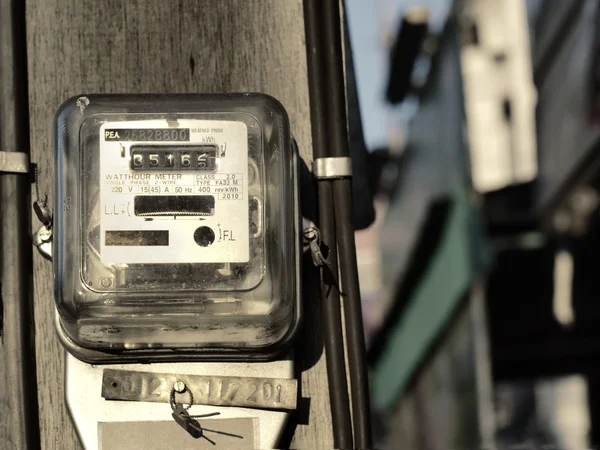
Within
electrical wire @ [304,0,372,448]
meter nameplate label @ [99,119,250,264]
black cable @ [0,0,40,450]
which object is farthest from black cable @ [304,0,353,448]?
black cable @ [0,0,40,450]

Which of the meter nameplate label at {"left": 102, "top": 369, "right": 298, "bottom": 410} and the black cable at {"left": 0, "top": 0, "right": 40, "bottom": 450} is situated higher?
the black cable at {"left": 0, "top": 0, "right": 40, "bottom": 450}

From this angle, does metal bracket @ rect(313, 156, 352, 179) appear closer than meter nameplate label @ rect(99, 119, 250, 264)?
No

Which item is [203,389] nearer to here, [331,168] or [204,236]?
[204,236]

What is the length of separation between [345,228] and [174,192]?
0.27 metres

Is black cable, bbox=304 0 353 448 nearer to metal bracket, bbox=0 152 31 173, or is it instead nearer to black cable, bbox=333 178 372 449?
black cable, bbox=333 178 372 449

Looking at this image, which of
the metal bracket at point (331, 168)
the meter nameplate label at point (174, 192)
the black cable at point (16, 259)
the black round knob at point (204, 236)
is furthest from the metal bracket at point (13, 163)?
the metal bracket at point (331, 168)

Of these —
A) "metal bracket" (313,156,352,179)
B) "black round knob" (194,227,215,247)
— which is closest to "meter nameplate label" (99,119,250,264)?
"black round knob" (194,227,215,247)

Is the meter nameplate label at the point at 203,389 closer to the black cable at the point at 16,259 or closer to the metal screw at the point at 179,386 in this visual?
the metal screw at the point at 179,386

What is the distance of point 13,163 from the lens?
120cm

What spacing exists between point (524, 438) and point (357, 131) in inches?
220

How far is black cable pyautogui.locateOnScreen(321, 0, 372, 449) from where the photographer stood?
1.20 m

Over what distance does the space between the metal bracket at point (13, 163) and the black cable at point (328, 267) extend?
0.43 m

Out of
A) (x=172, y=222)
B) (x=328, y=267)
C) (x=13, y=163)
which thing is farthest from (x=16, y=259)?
(x=328, y=267)

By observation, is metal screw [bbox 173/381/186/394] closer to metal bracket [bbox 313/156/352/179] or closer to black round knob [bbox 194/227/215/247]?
black round knob [bbox 194/227/215/247]
